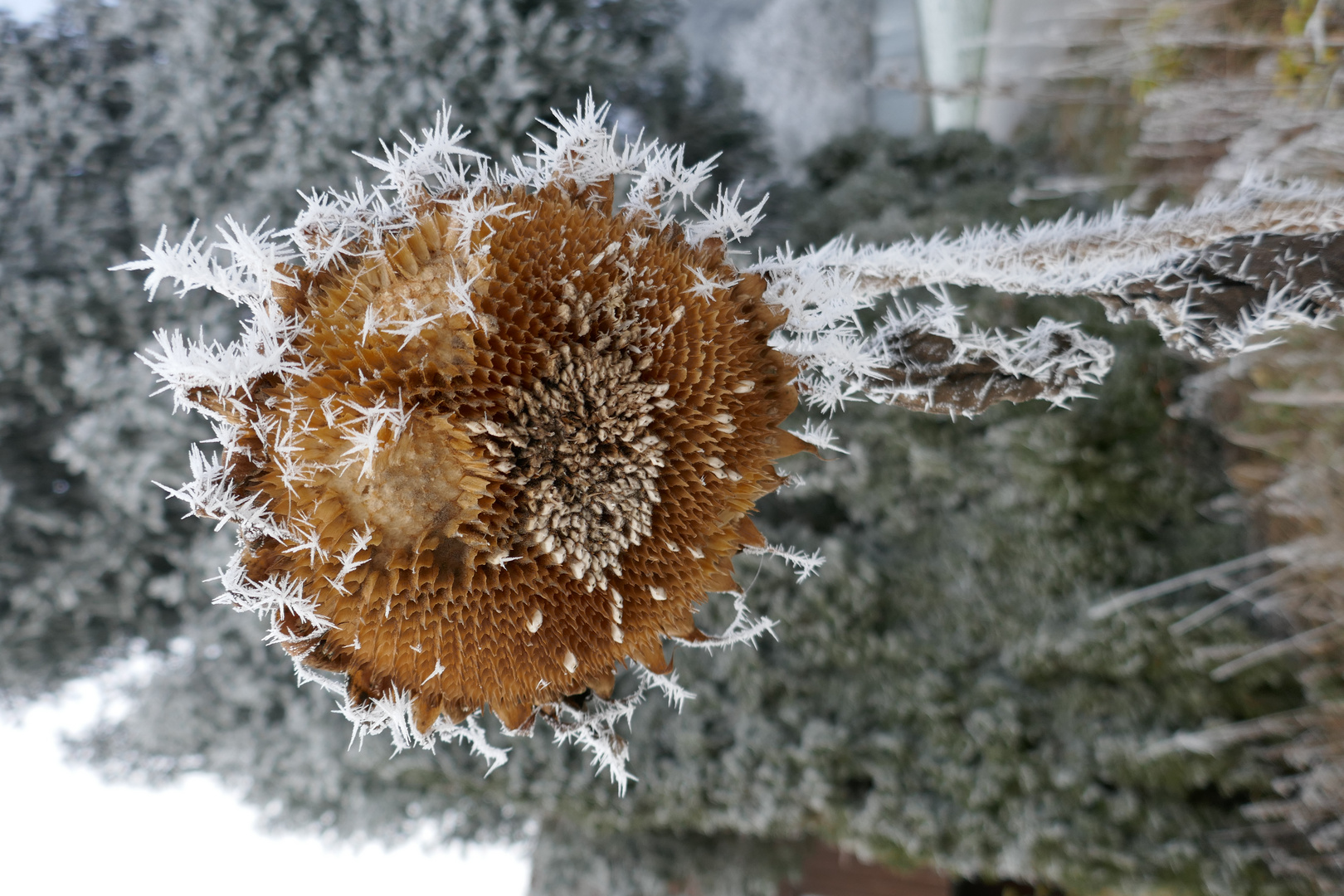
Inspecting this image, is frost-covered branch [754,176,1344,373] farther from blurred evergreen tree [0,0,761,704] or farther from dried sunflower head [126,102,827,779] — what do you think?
blurred evergreen tree [0,0,761,704]

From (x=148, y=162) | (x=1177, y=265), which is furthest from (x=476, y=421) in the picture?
(x=148, y=162)

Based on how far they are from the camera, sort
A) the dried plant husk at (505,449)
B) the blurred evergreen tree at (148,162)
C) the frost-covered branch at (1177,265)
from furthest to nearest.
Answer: the blurred evergreen tree at (148,162)
the frost-covered branch at (1177,265)
the dried plant husk at (505,449)

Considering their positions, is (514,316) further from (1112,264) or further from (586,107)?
(1112,264)

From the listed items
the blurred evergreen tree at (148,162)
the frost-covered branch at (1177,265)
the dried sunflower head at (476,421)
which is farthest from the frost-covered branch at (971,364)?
the blurred evergreen tree at (148,162)

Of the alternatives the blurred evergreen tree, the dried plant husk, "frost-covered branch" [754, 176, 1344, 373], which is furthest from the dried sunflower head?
the blurred evergreen tree

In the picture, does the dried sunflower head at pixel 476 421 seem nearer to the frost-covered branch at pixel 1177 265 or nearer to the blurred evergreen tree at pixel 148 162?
the frost-covered branch at pixel 1177 265

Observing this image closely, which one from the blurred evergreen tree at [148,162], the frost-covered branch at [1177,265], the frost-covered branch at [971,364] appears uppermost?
the blurred evergreen tree at [148,162]

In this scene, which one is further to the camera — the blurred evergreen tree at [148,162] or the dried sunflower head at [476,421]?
the blurred evergreen tree at [148,162]

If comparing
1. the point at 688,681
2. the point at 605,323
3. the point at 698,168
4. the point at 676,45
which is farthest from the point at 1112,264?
the point at 676,45
